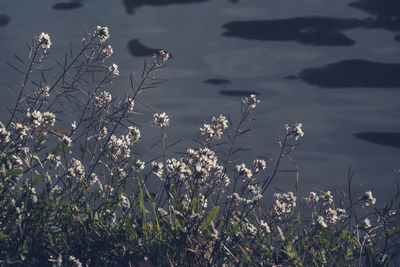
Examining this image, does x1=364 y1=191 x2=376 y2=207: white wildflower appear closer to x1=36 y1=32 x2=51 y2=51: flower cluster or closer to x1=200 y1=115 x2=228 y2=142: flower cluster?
x1=200 y1=115 x2=228 y2=142: flower cluster

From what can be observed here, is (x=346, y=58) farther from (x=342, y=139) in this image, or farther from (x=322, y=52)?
(x=342, y=139)

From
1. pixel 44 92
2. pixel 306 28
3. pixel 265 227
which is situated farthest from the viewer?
pixel 306 28

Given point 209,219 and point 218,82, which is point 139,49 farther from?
point 209,219

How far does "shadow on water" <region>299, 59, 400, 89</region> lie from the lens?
18.4 feet

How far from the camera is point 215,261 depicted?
2889 mm

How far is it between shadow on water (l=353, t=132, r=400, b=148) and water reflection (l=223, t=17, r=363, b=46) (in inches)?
41.0

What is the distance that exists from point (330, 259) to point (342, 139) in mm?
2466

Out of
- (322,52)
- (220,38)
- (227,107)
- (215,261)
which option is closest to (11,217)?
(215,261)

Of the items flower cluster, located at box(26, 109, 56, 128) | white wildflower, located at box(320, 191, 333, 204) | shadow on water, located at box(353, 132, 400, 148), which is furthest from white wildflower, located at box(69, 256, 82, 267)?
shadow on water, located at box(353, 132, 400, 148)

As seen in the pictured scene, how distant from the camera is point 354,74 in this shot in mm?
5641

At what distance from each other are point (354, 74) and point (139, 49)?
2.34m

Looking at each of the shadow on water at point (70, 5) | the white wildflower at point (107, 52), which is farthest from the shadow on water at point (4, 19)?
the white wildflower at point (107, 52)

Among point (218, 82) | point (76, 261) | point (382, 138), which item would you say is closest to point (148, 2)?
point (218, 82)

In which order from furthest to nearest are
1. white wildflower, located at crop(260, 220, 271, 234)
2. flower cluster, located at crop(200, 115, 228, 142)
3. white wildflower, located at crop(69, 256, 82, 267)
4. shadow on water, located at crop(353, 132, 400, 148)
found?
shadow on water, located at crop(353, 132, 400, 148)
flower cluster, located at crop(200, 115, 228, 142)
white wildflower, located at crop(260, 220, 271, 234)
white wildflower, located at crop(69, 256, 82, 267)
